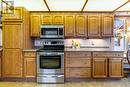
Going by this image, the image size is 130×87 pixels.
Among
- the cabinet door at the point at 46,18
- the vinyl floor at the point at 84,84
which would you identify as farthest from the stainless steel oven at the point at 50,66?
the cabinet door at the point at 46,18

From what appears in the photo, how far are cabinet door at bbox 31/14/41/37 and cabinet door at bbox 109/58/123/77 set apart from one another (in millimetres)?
2570

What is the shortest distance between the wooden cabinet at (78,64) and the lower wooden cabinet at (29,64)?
37.6 inches

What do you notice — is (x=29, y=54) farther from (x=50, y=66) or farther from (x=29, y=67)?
(x=50, y=66)

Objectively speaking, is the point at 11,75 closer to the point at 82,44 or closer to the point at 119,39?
the point at 82,44

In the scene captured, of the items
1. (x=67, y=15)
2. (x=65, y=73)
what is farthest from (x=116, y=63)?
(x=67, y=15)

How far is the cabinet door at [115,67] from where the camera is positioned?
6.57 metres

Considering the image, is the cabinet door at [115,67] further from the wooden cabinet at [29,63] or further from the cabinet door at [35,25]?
the cabinet door at [35,25]

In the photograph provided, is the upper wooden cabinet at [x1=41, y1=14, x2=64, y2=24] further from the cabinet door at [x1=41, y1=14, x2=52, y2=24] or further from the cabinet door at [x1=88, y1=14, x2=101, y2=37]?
the cabinet door at [x1=88, y1=14, x2=101, y2=37]

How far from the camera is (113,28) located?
24.5ft

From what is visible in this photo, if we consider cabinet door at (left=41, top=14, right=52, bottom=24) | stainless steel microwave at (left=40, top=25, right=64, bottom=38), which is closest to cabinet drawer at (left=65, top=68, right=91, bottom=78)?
stainless steel microwave at (left=40, top=25, right=64, bottom=38)

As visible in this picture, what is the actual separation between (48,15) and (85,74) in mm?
2368

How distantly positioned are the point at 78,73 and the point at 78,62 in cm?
32

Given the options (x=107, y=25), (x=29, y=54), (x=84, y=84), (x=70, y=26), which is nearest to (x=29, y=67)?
(x=29, y=54)

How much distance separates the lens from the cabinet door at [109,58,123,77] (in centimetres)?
657
